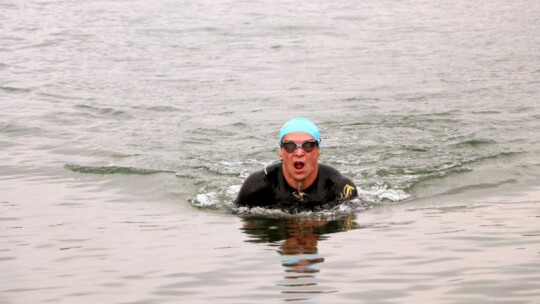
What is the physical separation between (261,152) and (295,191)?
404cm

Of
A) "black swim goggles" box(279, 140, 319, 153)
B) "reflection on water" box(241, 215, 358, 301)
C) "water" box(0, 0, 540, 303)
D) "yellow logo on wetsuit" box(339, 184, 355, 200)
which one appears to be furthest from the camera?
"yellow logo on wetsuit" box(339, 184, 355, 200)

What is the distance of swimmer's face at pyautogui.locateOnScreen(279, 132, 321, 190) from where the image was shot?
945cm

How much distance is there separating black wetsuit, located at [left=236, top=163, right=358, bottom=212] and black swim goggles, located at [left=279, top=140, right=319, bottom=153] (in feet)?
1.83

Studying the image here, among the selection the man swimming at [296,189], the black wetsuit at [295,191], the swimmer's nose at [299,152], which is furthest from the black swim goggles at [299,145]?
the black wetsuit at [295,191]

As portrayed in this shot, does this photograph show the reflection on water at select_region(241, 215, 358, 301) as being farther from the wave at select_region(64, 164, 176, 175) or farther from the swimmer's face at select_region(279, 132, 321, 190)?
the wave at select_region(64, 164, 176, 175)

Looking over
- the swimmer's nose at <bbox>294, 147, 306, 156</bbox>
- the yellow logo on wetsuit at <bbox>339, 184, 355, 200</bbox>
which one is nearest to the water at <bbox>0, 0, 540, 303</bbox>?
the yellow logo on wetsuit at <bbox>339, 184, 355, 200</bbox>

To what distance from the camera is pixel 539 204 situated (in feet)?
34.2

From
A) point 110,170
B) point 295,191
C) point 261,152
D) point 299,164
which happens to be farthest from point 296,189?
point 261,152

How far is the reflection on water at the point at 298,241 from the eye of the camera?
289 inches

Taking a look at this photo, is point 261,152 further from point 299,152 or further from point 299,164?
point 299,152

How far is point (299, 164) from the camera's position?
31.8 ft

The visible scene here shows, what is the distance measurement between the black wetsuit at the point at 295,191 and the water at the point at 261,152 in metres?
0.17

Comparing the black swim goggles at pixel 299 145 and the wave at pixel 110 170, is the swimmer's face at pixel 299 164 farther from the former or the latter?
the wave at pixel 110 170

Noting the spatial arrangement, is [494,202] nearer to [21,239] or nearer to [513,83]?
[21,239]
